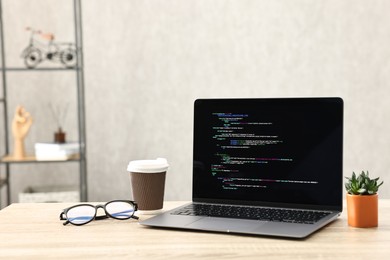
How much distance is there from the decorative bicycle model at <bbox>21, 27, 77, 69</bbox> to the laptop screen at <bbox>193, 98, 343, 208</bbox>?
179 cm

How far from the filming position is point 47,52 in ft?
11.1

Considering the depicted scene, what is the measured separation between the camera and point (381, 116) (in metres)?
3.23

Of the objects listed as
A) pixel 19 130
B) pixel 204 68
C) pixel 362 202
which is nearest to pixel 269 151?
pixel 362 202

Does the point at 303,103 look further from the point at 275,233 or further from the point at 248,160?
the point at 275,233

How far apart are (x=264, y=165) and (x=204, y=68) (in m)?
1.87

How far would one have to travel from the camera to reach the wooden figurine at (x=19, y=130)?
313cm

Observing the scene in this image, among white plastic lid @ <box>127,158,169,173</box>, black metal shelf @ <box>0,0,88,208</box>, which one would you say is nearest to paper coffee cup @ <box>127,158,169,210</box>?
white plastic lid @ <box>127,158,169,173</box>

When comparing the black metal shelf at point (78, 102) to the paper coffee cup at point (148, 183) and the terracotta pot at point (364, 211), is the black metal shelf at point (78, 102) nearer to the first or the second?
the paper coffee cup at point (148, 183)

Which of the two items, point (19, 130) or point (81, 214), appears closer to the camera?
point (81, 214)

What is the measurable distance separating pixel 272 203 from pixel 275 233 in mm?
248

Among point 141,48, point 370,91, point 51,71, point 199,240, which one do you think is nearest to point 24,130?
point 51,71

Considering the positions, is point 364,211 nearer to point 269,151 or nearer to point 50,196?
point 269,151

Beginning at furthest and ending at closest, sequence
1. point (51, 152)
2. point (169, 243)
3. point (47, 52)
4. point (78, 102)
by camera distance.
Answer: point (47, 52), point (78, 102), point (51, 152), point (169, 243)

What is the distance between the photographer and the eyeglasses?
1.43 meters
